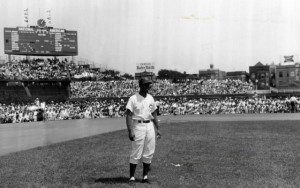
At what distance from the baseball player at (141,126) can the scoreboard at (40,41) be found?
51133mm

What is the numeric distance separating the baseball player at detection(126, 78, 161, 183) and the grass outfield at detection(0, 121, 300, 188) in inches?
18.8

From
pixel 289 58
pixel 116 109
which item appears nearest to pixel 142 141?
pixel 116 109

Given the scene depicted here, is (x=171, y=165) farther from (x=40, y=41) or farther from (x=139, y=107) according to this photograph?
(x=40, y=41)

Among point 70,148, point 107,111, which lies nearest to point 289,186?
point 70,148

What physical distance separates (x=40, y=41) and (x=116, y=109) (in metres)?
22.7

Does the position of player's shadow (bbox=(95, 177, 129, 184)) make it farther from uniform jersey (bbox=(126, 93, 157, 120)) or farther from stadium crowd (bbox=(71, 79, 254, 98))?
stadium crowd (bbox=(71, 79, 254, 98))

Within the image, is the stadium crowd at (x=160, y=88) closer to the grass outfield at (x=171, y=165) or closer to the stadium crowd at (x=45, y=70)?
the stadium crowd at (x=45, y=70)

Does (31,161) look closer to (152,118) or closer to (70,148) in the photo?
(70,148)

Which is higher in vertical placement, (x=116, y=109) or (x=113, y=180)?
(x=113, y=180)

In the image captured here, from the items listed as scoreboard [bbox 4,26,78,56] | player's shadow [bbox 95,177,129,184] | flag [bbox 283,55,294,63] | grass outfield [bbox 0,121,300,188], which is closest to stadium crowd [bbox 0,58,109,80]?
scoreboard [bbox 4,26,78,56]

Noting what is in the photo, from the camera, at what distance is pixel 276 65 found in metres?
114

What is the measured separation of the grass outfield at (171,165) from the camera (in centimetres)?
739

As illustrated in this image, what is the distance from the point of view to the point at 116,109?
1560 inches

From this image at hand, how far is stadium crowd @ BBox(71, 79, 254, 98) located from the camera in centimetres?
5478
